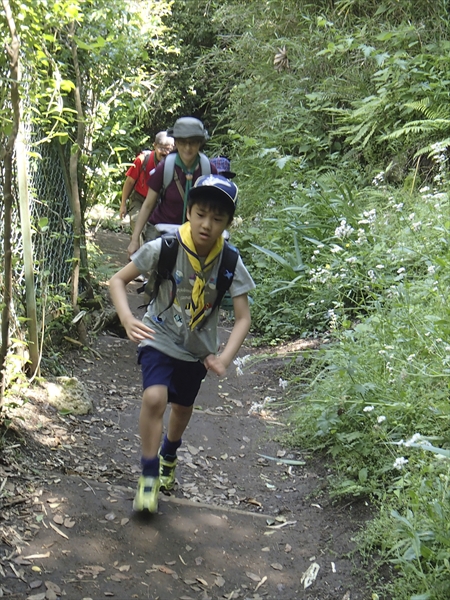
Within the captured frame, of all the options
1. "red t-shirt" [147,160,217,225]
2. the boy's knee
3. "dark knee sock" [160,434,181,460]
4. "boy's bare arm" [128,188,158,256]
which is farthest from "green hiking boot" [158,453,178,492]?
"boy's bare arm" [128,188,158,256]

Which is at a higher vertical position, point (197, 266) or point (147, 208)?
point (197, 266)

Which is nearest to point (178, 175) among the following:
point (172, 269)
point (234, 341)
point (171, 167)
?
point (171, 167)

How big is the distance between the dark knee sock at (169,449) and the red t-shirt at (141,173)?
446 cm

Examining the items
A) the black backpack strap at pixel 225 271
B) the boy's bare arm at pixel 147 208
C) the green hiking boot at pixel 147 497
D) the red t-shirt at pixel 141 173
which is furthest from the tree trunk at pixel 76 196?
the green hiking boot at pixel 147 497

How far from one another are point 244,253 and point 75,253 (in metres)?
3.74

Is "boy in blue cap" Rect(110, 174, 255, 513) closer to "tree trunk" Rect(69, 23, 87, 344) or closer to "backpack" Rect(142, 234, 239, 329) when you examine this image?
"backpack" Rect(142, 234, 239, 329)

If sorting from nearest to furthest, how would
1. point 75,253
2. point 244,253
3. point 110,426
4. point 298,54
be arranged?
point 110,426 < point 75,253 < point 244,253 < point 298,54

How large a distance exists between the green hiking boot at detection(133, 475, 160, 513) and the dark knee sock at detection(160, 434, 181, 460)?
1.66 ft

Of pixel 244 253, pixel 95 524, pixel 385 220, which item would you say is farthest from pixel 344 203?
pixel 95 524

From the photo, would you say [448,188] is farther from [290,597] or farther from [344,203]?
[290,597]

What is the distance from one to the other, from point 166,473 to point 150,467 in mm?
504

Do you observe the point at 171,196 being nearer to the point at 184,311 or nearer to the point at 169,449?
the point at 184,311

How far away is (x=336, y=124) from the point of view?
31.2ft

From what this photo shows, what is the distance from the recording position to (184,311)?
338 centimetres
